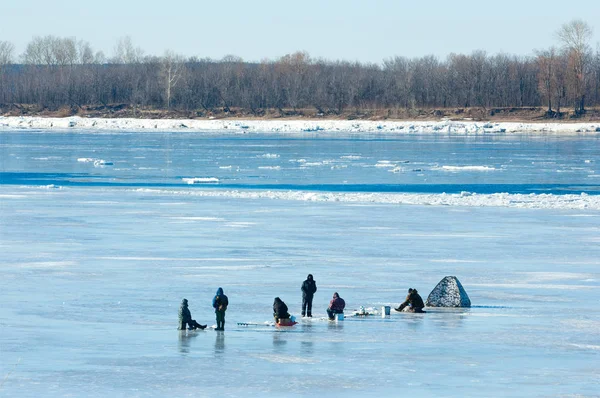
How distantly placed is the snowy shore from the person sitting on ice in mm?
60365

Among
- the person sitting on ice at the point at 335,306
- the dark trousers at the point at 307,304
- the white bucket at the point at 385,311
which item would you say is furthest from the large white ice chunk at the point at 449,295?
the dark trousers at the point at 307,304

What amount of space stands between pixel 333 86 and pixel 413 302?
87.6m

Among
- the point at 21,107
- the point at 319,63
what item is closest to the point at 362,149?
the point at 21,107

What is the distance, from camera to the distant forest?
3701 inches

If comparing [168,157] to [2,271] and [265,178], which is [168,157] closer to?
[265,178]

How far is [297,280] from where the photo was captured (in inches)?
658

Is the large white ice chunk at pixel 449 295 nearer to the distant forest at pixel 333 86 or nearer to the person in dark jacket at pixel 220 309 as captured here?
the person in dark jacket at pixel 220 309

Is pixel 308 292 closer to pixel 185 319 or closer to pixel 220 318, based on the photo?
pixel 220 318

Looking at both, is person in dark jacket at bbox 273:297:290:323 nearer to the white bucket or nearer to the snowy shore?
the white bucket

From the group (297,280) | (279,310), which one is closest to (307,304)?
(279,310)

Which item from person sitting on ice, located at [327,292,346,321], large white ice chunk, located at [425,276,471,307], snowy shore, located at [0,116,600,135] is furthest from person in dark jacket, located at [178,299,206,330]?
snowy shore, located at [0,116,600,135]

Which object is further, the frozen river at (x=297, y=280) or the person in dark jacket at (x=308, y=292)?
the person in dark jacket at (x=308, y=292)

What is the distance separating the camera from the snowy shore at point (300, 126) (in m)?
76.1

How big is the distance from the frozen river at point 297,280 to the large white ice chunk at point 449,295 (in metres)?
0.19
